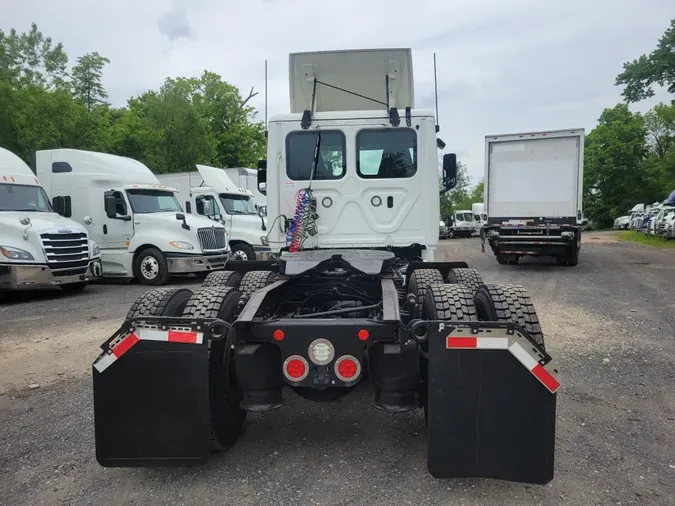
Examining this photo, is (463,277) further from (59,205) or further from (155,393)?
(59,205)

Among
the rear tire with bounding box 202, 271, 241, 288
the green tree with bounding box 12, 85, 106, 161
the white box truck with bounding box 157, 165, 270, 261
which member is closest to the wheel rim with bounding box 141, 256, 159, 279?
the white box truck with bounding box 157, 165, 270, 261

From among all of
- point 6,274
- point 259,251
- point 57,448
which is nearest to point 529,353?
point 57,448

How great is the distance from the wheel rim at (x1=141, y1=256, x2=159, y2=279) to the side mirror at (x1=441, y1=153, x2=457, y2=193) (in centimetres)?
796

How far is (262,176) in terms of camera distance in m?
6.62

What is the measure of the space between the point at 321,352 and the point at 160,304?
1163 millimetres

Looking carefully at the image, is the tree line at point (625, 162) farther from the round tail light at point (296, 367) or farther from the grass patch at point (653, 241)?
the round tail light at point (296, 367)

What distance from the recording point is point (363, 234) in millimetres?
5973

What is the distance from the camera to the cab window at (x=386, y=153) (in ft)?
19.3

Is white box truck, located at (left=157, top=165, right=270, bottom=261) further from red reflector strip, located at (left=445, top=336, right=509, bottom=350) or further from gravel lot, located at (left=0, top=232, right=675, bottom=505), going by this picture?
red reflector strip, located at (left=445, top=336, right=509, bottom=350)

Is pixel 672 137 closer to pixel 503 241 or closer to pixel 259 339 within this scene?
pixel 503 241

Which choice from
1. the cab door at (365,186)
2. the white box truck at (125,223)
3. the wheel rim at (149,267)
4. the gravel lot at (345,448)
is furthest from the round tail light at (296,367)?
the wheel rim at (149,267)

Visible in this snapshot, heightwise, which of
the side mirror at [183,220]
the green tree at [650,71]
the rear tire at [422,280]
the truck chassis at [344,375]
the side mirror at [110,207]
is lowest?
the truck chassis at [344,375]

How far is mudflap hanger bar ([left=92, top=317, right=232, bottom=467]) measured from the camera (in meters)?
2.76

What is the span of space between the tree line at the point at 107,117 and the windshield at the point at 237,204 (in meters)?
9.20
